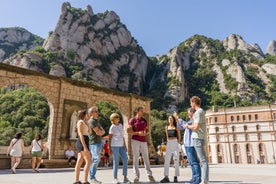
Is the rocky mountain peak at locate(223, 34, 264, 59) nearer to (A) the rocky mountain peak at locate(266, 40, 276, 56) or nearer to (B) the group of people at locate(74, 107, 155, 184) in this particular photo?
(A) the rocky mountain peak at locate(266, 40, 276, 56)

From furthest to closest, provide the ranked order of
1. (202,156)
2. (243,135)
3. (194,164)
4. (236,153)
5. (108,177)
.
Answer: (236,153) → (243,135) → (108,177) → (194,164) → (202,156)

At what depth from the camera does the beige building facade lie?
52.1 meters

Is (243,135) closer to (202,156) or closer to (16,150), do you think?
(16,150)

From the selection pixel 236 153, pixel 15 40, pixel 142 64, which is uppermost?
pixel 15 40

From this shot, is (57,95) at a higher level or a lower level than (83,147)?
higher

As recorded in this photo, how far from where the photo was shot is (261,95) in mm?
73438

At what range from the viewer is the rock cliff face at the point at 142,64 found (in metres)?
63.0

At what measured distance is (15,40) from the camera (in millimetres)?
103562

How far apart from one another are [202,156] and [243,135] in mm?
56859

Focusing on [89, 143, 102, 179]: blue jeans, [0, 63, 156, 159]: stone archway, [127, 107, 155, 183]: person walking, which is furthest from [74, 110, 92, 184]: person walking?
[0, 63, 156, 159]: stone archway

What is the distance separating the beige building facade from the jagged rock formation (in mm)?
82819

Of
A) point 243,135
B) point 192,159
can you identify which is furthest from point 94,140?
point 243,135

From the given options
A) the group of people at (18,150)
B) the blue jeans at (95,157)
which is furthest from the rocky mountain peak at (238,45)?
the blue jeans at (95,157)

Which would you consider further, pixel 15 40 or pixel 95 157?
pixel 15 40
